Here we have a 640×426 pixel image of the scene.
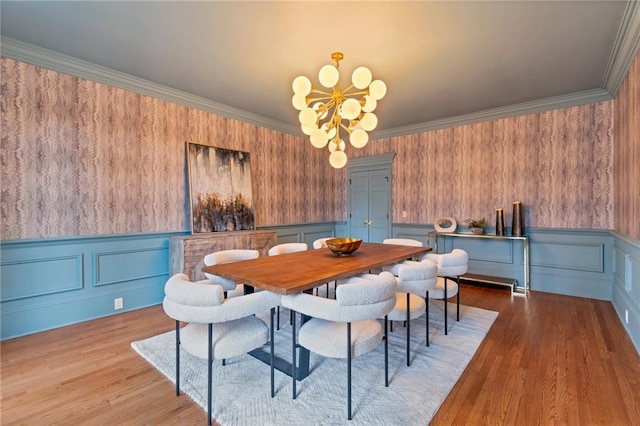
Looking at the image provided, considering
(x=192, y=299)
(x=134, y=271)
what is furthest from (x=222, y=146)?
(x=192, y=299)

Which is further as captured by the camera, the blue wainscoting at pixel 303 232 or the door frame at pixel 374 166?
the door frame at pixel 374 166

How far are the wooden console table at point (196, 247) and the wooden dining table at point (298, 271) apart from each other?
1367 mm

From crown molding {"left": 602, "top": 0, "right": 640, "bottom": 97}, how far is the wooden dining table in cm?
249

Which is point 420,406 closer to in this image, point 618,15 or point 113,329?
point 113,329

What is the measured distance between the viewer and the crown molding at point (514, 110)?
3.78 m

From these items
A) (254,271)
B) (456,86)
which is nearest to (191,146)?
(254,271)

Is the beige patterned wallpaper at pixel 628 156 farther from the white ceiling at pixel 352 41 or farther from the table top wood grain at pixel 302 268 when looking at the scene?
the table top wood grain at pixel 302 268

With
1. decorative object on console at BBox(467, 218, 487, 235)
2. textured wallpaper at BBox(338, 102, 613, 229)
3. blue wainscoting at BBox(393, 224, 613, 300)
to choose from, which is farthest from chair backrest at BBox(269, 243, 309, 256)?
blue wainscoting at BBox(393, 224, 613, 300)

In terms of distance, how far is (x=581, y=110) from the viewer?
3.89 meters

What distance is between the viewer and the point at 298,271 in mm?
2031

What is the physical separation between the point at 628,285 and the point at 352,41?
11.7 ft

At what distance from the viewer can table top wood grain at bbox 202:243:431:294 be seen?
1.74 m

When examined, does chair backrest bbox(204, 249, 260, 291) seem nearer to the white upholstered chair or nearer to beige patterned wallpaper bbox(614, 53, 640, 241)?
the white upholstered chair

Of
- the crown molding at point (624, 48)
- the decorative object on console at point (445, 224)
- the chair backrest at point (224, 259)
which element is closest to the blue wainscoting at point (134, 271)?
the decorative object on console at point (445, 224)
